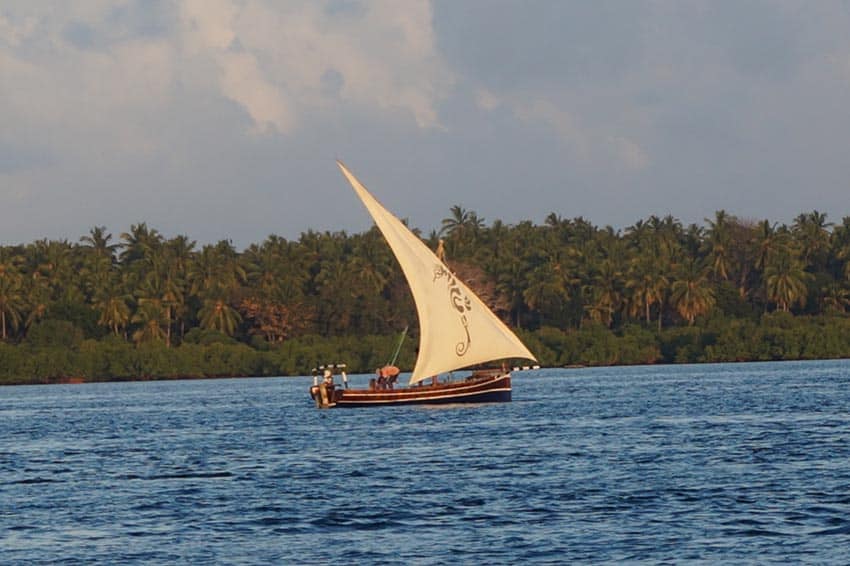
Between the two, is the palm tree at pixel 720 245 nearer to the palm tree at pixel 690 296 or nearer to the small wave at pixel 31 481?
the palm tree at pixel 690 296

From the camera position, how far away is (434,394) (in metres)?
72.1

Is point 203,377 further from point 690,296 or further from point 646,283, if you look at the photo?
point 690,296

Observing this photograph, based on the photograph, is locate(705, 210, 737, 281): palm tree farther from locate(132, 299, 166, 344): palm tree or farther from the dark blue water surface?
the dark blue water surface

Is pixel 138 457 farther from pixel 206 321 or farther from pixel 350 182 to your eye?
pixel 206 321

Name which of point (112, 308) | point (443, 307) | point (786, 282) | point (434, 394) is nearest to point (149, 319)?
point (112, 308)

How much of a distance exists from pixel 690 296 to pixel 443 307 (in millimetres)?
88011

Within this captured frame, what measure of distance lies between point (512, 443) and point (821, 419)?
1353 centimetres

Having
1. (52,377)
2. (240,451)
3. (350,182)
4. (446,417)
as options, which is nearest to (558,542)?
(240,451)

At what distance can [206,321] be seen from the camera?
15138 cm

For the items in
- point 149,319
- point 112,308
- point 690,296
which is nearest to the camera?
point 112,308

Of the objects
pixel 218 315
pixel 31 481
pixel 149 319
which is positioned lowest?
pixel 31 481

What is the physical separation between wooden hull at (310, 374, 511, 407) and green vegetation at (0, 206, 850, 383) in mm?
66937

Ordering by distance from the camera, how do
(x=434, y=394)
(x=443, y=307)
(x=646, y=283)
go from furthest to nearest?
1. (x=646, y=283)
2. (x=434, y=394)
3. (x=443, y=307)

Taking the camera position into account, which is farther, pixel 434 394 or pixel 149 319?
pixel 149 319
